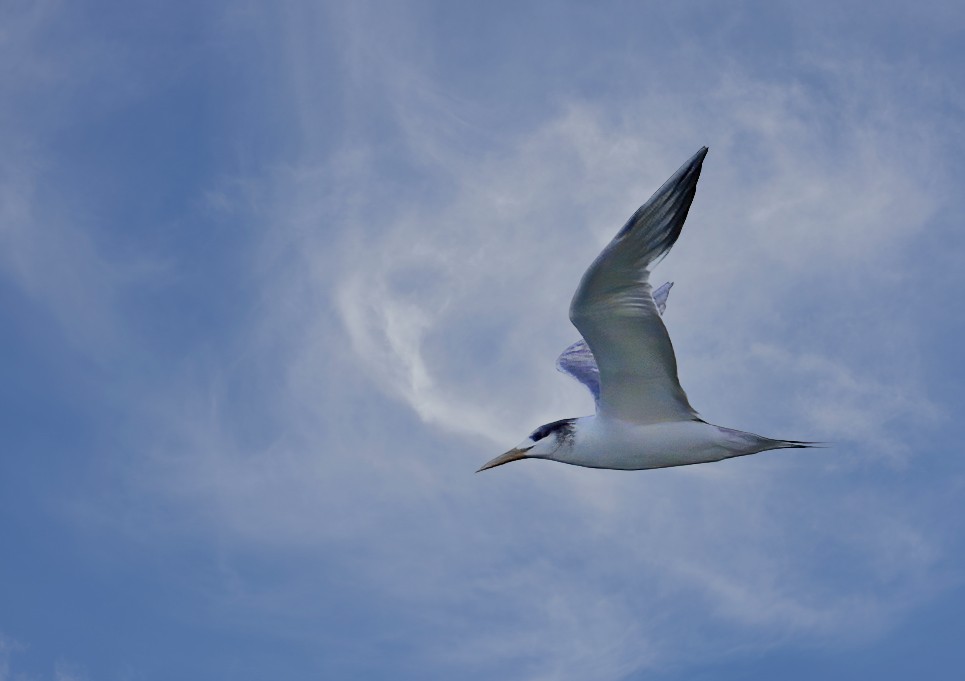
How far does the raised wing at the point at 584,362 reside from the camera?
16.2 metres

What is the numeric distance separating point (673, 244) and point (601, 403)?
3.03 meters

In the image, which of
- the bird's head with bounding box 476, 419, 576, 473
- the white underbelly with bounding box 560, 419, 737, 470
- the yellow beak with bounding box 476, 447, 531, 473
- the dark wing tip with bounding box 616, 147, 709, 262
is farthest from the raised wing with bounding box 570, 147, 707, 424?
the yellow beak with bounding box 476, 447, 531, 473

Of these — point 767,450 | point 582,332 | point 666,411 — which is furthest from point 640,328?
point 767,450

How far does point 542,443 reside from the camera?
14.6m

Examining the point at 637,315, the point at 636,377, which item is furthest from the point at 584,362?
the point at 637,315

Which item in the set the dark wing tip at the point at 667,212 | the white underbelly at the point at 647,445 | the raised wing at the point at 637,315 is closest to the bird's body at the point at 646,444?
the white underbelly at the point at 647,445

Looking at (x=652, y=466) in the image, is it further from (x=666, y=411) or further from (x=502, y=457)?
(x=502, y=457)

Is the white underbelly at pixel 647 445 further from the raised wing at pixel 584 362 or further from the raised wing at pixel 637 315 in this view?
the raised wing at pixel 584 362

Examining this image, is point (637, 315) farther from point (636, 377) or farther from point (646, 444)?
point (646, 444)

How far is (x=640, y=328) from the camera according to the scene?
1273 centimetres

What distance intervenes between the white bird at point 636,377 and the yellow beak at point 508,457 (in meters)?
0.01

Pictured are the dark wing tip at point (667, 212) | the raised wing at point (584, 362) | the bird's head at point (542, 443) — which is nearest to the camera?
the dark wing tip at point (667, 212)

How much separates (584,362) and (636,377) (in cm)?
346

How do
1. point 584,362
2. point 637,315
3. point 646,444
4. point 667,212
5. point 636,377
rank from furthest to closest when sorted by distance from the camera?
1. point 584,362
2. point 646,444
3. point 636,377
4. point 637,315
5. point 667,212
